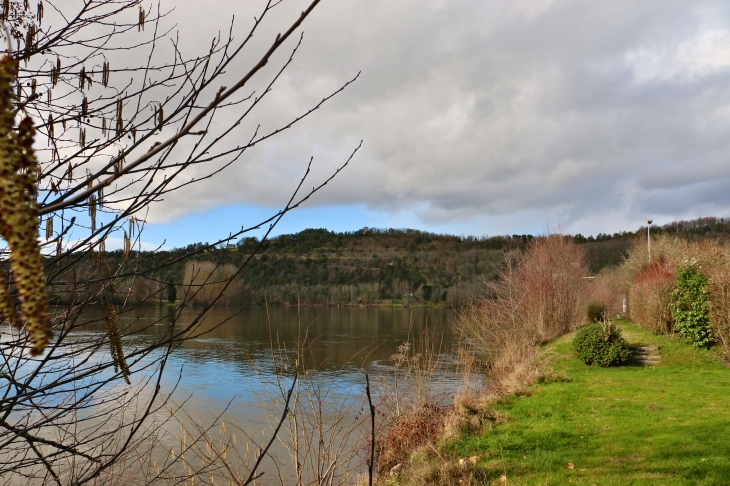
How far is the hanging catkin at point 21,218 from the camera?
0.60 metres

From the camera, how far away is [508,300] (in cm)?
2403

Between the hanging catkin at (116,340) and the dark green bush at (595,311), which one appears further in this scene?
the dark green bush at (595,311)

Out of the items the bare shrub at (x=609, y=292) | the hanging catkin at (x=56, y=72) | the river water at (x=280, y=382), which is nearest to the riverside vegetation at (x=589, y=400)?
the river water at (x=280, y=382)

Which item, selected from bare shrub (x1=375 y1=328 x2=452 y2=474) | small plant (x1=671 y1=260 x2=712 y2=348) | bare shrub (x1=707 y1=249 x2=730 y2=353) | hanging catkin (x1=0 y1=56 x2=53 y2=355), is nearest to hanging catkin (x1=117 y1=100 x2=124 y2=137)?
hanging catkin (x1=0 y1=56 x2=53 y2=355)

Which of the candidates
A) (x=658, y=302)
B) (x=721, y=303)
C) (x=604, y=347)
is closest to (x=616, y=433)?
(x=604, y=347)

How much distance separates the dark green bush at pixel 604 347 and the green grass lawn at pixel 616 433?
1428mm

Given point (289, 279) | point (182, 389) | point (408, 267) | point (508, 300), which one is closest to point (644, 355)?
point (508, 300)

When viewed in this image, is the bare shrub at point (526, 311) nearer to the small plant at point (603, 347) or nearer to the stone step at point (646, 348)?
the small plant at point (603, 347)

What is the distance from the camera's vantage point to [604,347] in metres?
17.4

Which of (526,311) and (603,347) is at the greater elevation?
(526,311)

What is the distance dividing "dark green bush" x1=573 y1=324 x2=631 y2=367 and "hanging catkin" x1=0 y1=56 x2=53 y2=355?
18.7 m

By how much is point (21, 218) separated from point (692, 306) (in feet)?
65.9

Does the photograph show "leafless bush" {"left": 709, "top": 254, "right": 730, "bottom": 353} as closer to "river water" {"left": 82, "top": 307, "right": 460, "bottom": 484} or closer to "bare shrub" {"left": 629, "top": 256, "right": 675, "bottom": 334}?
"bare shrub" {"left": 629, "top": 256, "right": 675, "bottom": 334}

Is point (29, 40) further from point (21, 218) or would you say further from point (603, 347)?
point (603, 347)
